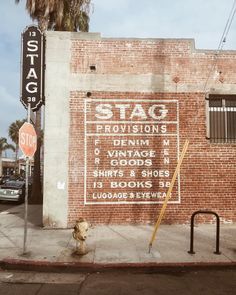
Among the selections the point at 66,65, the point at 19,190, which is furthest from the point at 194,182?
the point at 19,190

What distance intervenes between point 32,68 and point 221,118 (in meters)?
6.38

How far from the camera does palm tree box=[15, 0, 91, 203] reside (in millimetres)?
23188

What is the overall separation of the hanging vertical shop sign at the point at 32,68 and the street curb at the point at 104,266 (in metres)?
5.95

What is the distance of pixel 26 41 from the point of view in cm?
1323

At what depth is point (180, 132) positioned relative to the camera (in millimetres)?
13172

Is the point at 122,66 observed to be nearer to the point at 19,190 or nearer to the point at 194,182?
the point at 194,182

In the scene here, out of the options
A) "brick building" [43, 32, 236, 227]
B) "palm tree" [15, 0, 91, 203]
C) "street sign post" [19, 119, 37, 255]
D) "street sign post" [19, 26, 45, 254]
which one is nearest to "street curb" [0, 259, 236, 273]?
"street sign post" [19, 119, 37, 255]

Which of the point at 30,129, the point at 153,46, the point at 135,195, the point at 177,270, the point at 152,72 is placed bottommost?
the point at 177,270

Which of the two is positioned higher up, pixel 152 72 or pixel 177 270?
pixel 152 72

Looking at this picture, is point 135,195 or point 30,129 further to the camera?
point 135,195

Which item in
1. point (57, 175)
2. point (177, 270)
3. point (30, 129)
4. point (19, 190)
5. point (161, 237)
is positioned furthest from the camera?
point (19, 190)

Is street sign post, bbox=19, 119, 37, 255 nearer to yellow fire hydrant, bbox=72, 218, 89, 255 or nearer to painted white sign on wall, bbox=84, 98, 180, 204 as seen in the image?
yellow fire hydrant, bbox=72, 218, 89, 255

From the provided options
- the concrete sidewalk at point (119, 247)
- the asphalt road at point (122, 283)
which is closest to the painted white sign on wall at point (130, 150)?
the concrete sidewalk at point (119, 247)

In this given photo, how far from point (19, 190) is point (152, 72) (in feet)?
47.5
